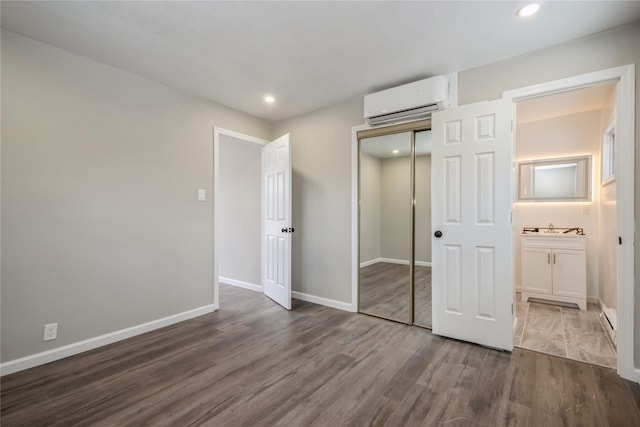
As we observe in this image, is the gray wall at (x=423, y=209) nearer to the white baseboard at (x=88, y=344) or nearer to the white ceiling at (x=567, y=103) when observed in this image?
the white ceiling at (x=567, y=103)

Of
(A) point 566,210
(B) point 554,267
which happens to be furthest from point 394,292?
(A) point 566,210

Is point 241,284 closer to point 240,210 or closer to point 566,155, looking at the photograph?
point 240,210

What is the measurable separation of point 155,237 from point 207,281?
2.61 ft

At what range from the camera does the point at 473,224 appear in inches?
102

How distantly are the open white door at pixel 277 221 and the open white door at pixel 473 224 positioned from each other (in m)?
1.65

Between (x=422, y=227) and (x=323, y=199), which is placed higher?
(x=323, y=199)

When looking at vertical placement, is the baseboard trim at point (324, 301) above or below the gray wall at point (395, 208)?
below

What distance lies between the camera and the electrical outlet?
2.28 m

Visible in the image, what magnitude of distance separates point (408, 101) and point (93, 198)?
298 cm

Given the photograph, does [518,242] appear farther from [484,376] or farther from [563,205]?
[484,376]

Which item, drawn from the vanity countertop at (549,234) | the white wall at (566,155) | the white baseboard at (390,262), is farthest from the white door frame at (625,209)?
the white wall at (566,155)

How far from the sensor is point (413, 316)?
3031 mm

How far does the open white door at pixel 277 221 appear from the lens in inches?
139

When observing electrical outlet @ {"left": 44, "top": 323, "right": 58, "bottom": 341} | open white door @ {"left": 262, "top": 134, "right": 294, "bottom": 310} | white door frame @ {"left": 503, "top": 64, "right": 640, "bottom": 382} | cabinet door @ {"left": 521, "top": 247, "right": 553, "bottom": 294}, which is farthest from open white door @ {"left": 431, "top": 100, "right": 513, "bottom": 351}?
electrical outlet @ {"left": 44, "top": 323, "right": 58, "bottom": 341}
